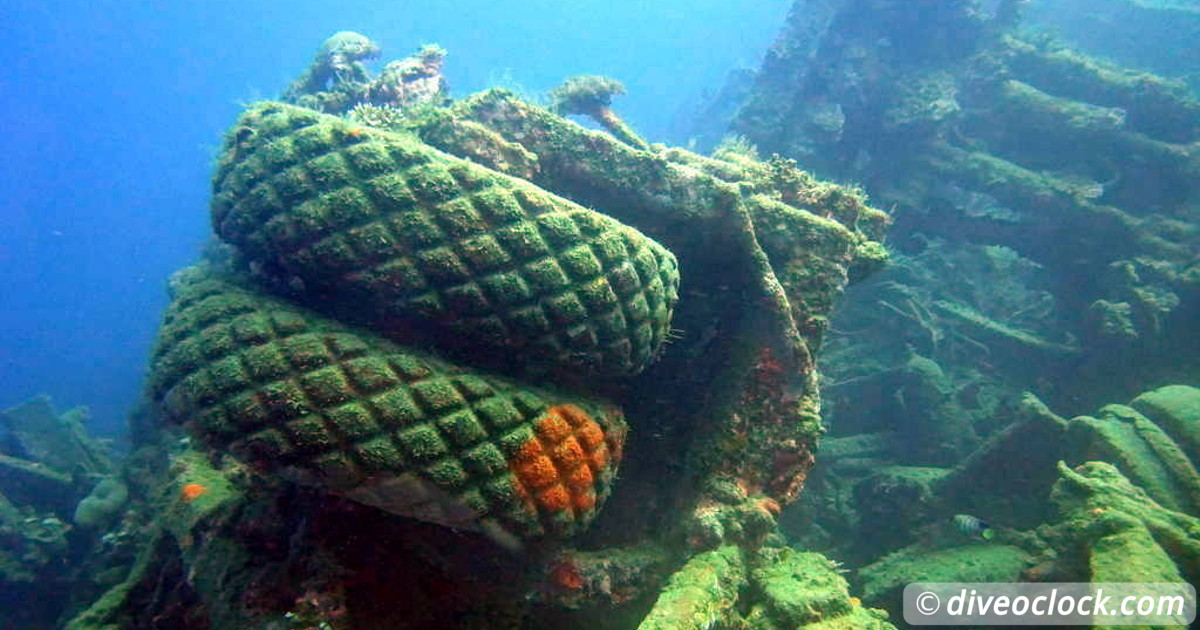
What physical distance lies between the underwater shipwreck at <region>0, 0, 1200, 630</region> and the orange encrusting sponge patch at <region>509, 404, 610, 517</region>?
2cm

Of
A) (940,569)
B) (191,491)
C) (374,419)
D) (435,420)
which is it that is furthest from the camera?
(940,569)

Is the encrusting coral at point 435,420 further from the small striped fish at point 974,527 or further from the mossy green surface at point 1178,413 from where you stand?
the mossy green surface at point 1178,413

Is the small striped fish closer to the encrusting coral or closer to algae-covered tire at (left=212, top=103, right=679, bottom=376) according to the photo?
the encrusting coral

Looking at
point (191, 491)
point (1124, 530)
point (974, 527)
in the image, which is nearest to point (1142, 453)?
point (974, 527)

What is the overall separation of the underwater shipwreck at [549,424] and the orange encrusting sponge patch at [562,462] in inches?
0.8

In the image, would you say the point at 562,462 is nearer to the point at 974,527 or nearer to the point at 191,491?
the point at 191,491

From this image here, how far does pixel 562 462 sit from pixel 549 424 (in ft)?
0.84

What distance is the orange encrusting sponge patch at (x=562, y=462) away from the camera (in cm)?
358

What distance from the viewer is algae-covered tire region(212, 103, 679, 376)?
379 centimetres

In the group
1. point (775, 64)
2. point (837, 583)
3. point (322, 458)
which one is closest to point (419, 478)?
point (322, 458)

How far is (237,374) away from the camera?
342 cm

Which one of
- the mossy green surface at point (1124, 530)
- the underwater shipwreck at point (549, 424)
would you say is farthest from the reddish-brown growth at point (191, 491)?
the mossy green surface at point (1124, 530)

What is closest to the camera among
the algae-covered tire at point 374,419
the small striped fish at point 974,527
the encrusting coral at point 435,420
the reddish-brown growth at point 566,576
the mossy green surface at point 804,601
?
the algae-covered tire at point 374,419

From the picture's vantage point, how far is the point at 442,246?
12.5ft
